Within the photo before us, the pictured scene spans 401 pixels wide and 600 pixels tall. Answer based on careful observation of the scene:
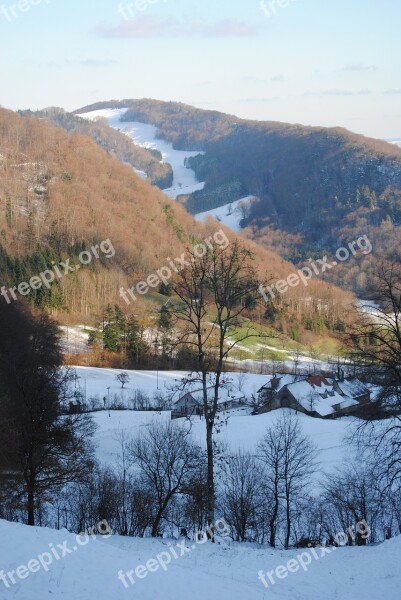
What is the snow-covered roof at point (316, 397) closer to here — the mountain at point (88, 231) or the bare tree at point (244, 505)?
the mountain at point (88, 231)

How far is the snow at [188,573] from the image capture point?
8.90m

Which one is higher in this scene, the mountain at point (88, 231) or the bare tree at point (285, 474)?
the mountain at point (88, 231)

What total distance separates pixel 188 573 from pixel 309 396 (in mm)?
35030

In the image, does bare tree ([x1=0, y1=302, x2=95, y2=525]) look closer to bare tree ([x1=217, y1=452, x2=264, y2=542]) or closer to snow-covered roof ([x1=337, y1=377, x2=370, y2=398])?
bare tree ([x1=217, y1=452, x2=264, y2=542])

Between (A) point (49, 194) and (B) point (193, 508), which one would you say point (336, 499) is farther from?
(A) point (49, 194)

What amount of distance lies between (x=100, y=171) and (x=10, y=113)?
26.6 metres

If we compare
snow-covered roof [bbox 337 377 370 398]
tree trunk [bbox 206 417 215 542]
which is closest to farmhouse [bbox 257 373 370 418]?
snow-covered roof [bbox 337 377 370 398]

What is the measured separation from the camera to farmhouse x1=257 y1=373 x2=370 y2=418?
43656mm

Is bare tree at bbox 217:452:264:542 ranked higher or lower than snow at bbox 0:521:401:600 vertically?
lower

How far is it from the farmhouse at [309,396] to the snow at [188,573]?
3124 centimetres

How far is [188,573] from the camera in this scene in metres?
10.2

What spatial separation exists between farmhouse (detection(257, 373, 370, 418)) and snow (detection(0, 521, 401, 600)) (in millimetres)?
31237

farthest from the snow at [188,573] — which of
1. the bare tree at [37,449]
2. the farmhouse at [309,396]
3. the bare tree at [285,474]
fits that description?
the farmhouse at [309,396]

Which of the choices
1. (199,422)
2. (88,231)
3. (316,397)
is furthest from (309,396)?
(88,231)
